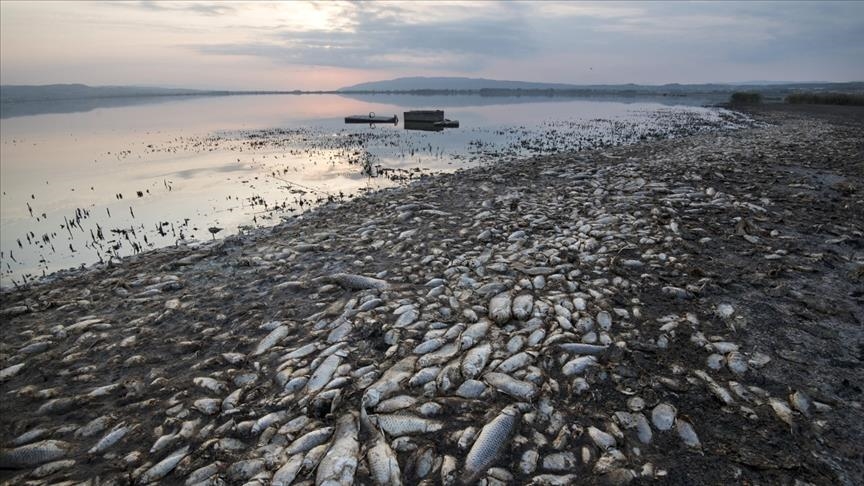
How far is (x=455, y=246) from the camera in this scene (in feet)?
28.9

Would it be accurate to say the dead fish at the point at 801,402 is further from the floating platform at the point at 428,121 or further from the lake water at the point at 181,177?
the floating platform at the point at 428,121

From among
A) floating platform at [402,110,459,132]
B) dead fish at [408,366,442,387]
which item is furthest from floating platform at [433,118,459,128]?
dead fish at [408,366,442,387]

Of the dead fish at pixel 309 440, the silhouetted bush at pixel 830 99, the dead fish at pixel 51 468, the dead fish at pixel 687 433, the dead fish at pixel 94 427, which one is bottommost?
the dead fish at pixel 51 468

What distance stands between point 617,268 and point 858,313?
3.02 metres

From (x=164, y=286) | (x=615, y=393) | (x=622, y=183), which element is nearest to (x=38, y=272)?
(x=164, y=286)

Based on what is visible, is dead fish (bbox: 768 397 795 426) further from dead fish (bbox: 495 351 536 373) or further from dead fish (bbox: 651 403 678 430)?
dead fish (bbox: 495 351 536 373)

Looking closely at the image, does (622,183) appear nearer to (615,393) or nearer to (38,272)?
(615,393)

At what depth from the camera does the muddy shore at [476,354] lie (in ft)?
12.4

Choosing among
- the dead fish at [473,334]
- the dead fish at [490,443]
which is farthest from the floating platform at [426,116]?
the dead fish at [490,443]

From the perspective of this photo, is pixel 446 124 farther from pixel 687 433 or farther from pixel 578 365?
pixel 687 433

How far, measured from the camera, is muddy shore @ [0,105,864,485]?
3.77 m

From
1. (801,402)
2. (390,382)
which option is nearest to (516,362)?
(390,382)

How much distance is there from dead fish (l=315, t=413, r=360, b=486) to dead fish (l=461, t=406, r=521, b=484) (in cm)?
100

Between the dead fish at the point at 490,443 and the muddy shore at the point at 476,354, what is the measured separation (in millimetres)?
23
